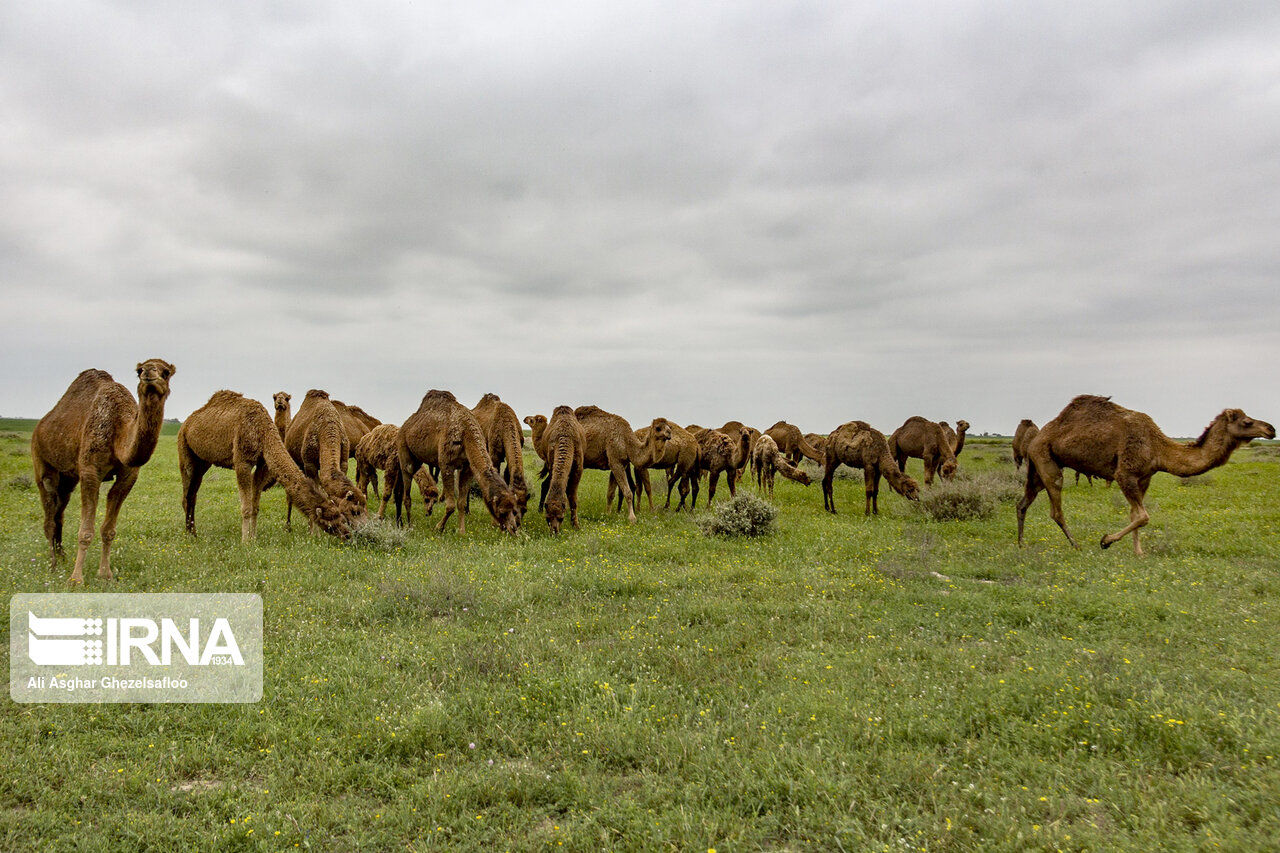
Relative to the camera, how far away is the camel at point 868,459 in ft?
57.4

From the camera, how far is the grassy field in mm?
4105

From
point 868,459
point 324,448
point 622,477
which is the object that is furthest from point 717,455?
point 324,448

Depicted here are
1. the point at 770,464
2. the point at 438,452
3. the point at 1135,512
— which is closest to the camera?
the point at 1135,512

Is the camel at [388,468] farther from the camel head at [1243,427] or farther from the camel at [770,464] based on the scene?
the camel head at [1243,427]

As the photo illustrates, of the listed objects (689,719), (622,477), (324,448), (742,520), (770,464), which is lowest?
(689,719)

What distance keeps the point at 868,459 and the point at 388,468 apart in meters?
12.6

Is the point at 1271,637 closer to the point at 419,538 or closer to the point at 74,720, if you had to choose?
the point at 74,720

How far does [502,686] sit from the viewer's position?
6039 mm

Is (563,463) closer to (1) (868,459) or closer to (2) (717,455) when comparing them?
(2) (717,455)

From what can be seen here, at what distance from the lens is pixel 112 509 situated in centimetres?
941

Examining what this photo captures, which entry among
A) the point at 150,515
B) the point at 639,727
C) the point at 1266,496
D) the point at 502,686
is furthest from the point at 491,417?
the point at 1266,496

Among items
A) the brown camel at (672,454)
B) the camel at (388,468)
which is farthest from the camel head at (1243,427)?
the camel at (388,468)

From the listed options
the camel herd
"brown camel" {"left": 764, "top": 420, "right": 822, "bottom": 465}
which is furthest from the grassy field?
"brown camel" {"left": 764, "top": 420, "right": 822, "bottom": 465}

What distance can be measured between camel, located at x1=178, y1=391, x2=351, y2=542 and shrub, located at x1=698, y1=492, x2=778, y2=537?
23.4 feet
